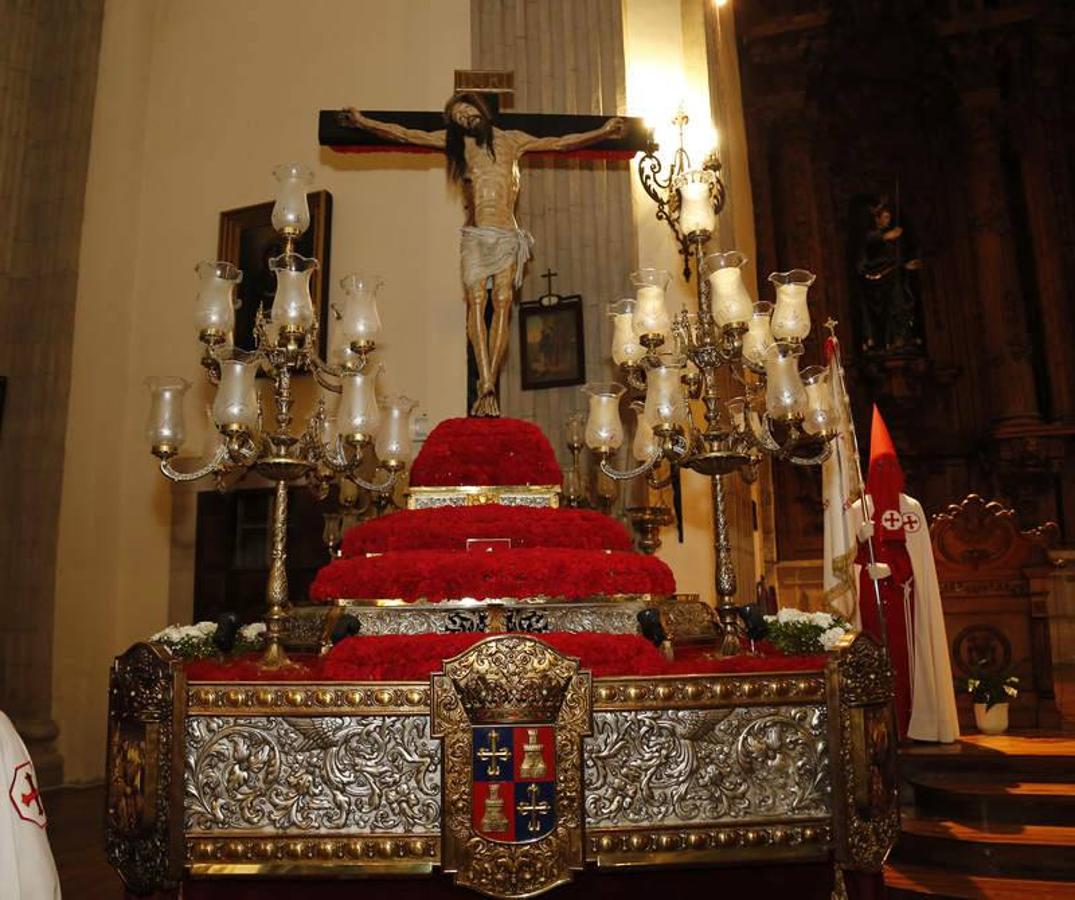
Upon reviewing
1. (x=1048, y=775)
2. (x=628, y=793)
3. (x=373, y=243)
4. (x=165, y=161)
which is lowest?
(x=1048, y=775)

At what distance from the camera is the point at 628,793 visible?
3324 millimetres

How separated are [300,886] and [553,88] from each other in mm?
6897

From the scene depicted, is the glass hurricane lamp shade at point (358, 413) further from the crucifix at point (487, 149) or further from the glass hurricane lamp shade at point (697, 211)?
the crucifix at point (487, 149)

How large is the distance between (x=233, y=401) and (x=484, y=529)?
1555 mm

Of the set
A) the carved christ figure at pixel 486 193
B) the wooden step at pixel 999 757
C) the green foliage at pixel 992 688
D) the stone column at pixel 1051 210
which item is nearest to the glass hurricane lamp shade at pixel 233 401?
the carved christ figure at pixel 486 193

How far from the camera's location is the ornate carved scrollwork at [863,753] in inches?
132

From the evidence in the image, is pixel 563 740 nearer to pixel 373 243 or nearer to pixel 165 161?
pixel 373 243

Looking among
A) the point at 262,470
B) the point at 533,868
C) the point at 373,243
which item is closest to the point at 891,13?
the point at 373,243

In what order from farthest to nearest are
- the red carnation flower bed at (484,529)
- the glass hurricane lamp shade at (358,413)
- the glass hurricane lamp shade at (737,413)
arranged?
the red carnation flower bed at (484,529)
the glass hurricane lamp shade at (737,413)
the glass hurricane lamp shade at (358,413)

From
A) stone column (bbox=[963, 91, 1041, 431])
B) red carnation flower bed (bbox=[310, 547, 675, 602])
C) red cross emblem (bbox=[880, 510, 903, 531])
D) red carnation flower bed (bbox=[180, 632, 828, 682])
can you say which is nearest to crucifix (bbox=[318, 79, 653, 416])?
red carnation flower bed (bbox=[310, 547, 675, 602])

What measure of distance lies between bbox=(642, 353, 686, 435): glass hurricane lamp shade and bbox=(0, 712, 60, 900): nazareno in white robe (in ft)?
9.62

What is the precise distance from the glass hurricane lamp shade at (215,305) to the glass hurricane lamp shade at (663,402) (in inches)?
76.0

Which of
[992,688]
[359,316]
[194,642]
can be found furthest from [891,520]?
[194,642]

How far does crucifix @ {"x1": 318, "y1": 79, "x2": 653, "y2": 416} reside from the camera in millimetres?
7000
